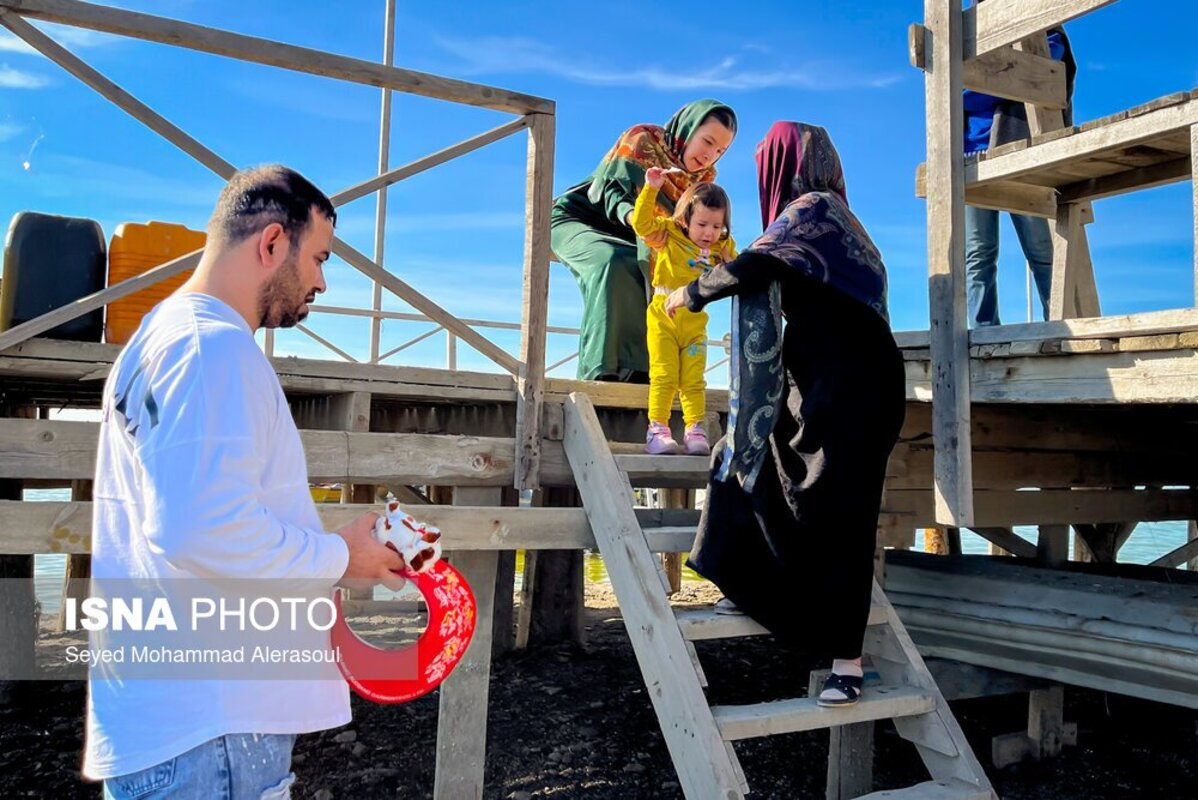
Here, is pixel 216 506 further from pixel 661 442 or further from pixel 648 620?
pixel 661 442

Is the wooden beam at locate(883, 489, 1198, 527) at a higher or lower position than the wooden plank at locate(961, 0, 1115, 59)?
lower

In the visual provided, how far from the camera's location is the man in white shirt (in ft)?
4.78

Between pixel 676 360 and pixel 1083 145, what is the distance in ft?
5.85

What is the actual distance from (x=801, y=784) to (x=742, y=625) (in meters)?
2.19

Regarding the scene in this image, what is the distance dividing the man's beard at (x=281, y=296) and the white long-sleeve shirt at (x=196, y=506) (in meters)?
0.10

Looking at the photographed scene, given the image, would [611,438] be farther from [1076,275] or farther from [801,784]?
[1076,275]

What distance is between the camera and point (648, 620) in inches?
130

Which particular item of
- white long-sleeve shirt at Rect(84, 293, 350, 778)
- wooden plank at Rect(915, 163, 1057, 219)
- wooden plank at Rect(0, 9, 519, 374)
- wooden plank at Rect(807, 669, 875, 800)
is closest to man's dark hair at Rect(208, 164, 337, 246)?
white long-sleeve shirt at Rect(84, 293, 350, 778)

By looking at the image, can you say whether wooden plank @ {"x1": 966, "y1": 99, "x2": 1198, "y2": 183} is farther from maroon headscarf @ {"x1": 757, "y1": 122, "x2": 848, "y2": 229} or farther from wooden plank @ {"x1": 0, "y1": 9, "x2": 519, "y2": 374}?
wooden plank @ {"x1": 0, "y1": 9, "x2": 519, "y2": 374}

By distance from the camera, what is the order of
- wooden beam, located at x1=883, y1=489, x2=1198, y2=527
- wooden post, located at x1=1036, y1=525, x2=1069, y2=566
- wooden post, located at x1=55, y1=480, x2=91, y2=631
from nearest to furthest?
wooden beam, located at x1=883, y1=489, x2=1198, y2=527
wooden post, located at x1=1036, y1=525, x2=1069, y2=566
wooden post, located at x1=55, y1=480, x2=91, y2=631

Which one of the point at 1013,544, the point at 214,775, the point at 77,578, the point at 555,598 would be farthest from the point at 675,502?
the point at 214,775

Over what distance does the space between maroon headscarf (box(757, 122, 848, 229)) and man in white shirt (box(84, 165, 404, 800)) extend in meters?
1.95

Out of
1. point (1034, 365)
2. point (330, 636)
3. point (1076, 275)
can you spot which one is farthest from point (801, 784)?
point (330, 636)

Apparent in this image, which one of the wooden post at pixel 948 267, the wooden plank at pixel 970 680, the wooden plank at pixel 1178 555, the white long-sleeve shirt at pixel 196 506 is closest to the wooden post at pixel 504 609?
the wooden plank at pixel 970 680
